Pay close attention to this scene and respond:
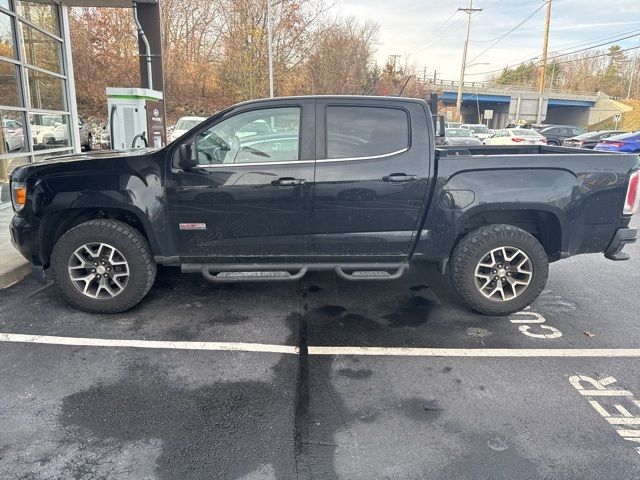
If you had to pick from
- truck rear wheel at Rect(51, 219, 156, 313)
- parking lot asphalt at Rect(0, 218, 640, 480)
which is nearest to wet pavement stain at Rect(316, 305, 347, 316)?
parking lot asphalt at Rect(0, 218, 640, 480)

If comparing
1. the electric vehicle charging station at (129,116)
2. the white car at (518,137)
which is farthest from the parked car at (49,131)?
the white car at (518,137)

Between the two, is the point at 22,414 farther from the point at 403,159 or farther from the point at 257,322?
the point at 403,159

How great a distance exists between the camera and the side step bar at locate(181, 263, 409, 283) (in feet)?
13.9

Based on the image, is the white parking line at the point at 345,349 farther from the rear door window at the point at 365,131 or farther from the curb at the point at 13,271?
the rear door window at the point at 365,131

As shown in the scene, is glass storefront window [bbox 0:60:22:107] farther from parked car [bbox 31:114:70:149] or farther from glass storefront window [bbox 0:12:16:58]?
parked car [bbox 31:114:70:149]

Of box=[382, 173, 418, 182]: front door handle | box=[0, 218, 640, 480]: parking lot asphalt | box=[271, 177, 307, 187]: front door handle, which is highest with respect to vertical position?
box=[382, 173, 418, 182]: front door handle

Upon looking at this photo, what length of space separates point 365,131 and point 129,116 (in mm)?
7402

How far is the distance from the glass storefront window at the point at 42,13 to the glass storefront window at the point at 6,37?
409 millimetres

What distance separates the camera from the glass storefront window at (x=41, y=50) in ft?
31.8

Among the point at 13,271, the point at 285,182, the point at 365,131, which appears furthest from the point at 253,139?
the point at 13,271

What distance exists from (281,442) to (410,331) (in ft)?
6.02

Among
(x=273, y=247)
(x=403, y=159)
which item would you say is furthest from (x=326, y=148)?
(x=273, y=247)

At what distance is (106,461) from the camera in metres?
2.49

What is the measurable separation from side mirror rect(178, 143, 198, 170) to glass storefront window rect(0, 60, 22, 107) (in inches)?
264
